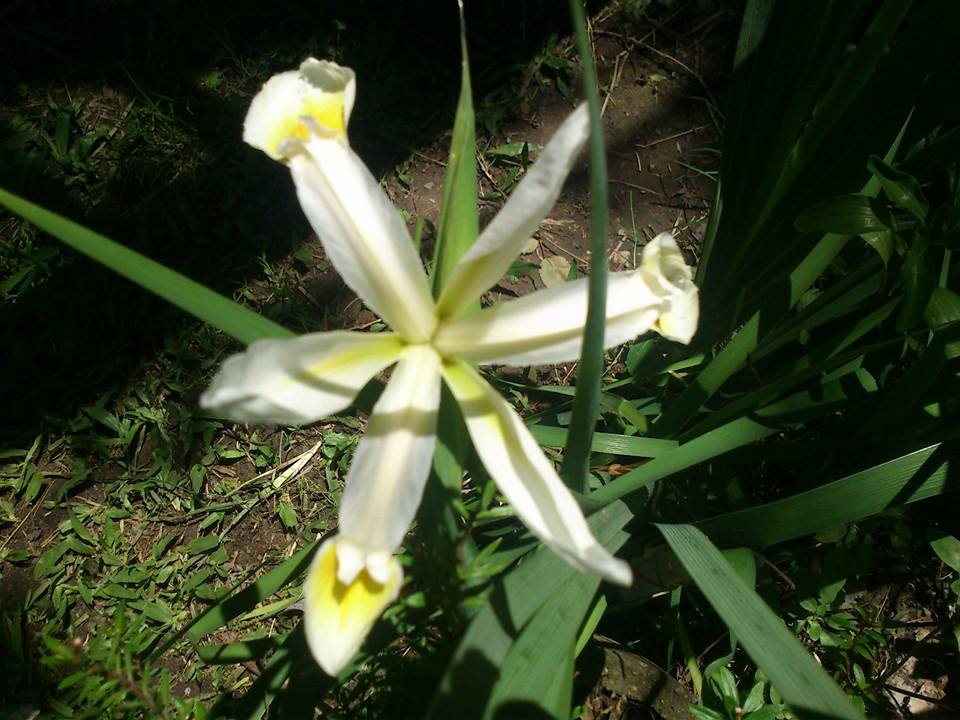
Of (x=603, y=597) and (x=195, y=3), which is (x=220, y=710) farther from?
(x=195, y=3)

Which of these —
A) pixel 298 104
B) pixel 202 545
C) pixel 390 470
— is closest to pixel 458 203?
pixel 298 104

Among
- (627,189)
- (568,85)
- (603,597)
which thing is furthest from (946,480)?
(568,85)

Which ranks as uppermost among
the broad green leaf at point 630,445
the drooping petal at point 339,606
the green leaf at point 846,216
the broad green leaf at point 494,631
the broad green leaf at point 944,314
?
the green leaf at point 846,216

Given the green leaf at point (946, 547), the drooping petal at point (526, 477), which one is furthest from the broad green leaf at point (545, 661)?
the green leaf at point (946, 547)

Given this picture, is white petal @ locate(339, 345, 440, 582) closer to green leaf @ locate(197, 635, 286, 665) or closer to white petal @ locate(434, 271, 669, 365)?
white petal @ locate(434, 271, 669, 365)

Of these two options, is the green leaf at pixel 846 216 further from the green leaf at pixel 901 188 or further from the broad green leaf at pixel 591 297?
the broad green leaf at pixel 591 297
